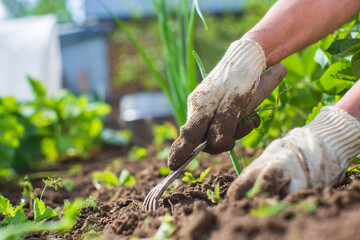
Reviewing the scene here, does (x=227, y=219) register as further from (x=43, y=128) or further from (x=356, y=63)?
(x=43, y=128)

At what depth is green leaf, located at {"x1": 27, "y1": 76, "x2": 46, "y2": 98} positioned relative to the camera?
271 centimetres

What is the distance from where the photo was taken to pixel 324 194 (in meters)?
0.75

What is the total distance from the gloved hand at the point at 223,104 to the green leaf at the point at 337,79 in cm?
30

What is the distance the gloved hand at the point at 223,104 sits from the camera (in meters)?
1.04

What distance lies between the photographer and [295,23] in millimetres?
1196

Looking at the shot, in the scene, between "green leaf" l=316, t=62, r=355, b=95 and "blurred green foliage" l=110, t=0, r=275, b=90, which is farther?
"blurred green foliage" l=110, t=0, r=275, b=90

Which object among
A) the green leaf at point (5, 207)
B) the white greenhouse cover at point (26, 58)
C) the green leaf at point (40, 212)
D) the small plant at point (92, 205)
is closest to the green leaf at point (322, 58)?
the small plant at point (92, 205)

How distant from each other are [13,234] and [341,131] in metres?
0.83

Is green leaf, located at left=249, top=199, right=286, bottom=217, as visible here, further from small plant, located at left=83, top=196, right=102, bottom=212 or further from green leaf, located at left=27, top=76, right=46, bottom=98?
green leaf, located at left=27, top=76, right=46, bottom=98

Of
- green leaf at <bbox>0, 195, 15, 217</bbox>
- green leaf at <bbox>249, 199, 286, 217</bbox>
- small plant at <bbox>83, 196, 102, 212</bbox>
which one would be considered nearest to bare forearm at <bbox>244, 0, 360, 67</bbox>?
green leaf at <bbox>249, 199, 286, 217</bbox>

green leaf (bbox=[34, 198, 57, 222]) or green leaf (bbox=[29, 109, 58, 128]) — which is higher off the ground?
green leaf (bbox=[34, 198, 57, 222])

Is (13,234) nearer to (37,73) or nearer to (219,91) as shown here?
(219,91)

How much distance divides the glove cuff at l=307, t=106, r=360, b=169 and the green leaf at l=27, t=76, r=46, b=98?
234cm

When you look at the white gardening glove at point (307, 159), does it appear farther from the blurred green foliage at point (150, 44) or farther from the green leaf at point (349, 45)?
the blurred green foliage at point (150, 44)
